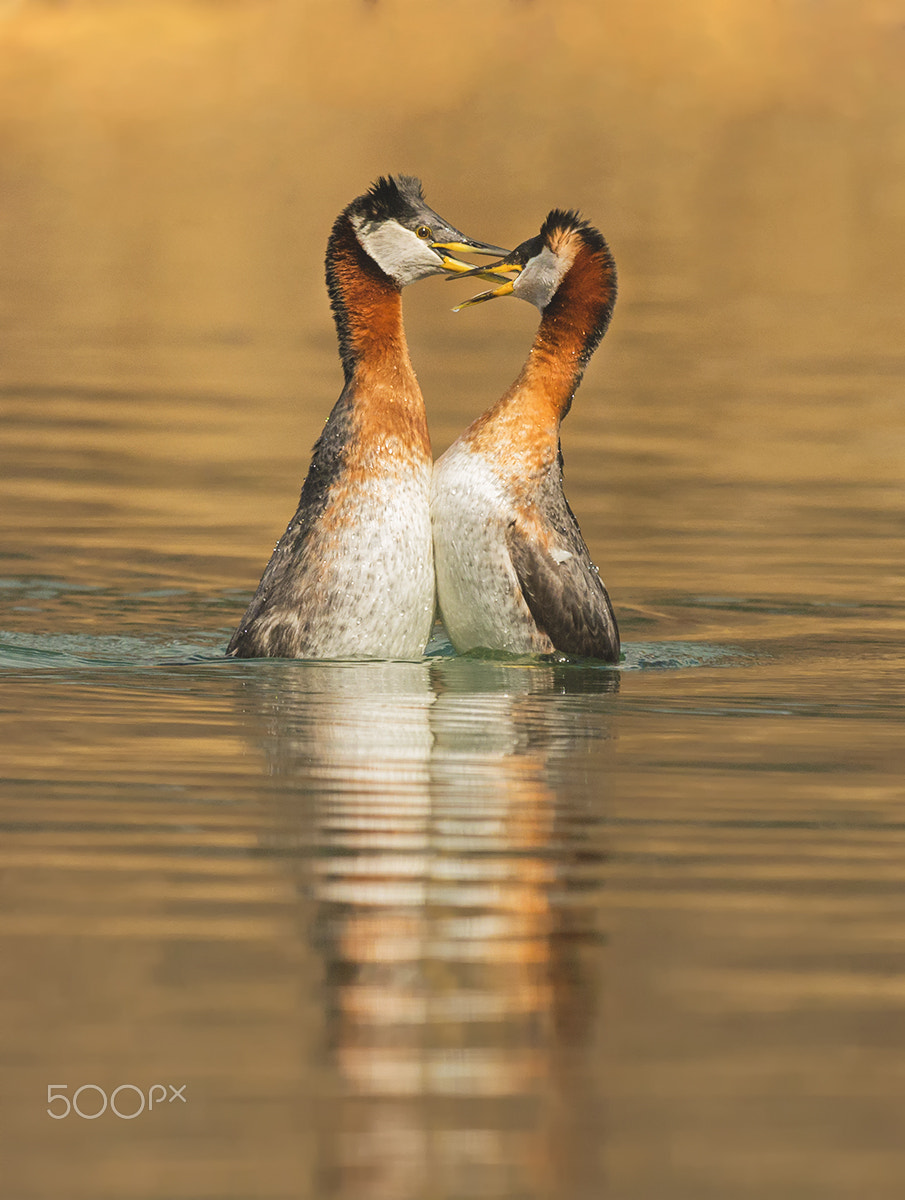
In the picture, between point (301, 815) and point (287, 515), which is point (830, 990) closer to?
point (301, 815)

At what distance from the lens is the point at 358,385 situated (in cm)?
1127

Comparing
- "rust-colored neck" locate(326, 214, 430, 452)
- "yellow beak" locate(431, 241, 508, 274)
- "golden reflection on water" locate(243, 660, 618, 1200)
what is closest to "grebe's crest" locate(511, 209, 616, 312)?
"yellow beak" locate(431, 241, 508, 274)

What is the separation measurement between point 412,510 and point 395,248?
1196 millimetres

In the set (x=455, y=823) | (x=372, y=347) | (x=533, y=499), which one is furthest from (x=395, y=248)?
(x=455, y=823)

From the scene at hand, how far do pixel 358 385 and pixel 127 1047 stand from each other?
566cm

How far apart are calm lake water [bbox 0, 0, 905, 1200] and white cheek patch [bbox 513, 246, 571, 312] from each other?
1.77 metres

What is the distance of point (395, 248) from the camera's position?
11.4 meters

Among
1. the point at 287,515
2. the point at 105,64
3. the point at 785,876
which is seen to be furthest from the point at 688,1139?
the point at 105,64

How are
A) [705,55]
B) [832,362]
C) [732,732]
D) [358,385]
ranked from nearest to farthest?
[732,732], [358,385], [832,362], [705,55]

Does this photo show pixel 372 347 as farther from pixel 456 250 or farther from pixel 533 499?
pixel 533 499

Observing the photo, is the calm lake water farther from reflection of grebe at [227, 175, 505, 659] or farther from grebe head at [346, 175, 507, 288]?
grebe head at [346, 175, 507, 288]

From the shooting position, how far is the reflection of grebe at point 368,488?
436 inches

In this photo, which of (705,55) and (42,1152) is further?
(705,55)

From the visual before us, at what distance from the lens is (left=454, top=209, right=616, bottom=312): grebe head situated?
11883 mm
